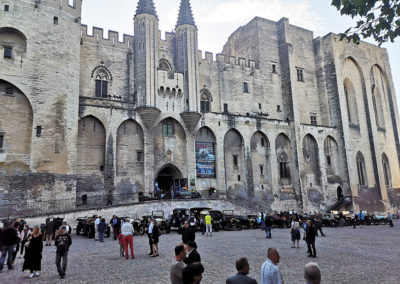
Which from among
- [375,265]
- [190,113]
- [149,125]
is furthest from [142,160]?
[375,265]

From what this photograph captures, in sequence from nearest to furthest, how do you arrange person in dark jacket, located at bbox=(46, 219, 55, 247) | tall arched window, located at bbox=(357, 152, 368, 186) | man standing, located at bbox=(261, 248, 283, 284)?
1. man standing, located at bbox=(261, 248, 283, 284)
2. person in dark jacket, located at bbox=(46, 219, 55, 247)
3. tall arched window, located at bbox=(357, 152, 368, 186)

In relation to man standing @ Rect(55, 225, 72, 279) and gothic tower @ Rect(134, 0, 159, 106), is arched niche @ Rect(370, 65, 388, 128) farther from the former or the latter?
man standing @ Rect(55, 225, 72, 279)

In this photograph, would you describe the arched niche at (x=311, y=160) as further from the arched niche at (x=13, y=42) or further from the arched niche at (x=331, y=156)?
the arched niche at (x=13, y=42)

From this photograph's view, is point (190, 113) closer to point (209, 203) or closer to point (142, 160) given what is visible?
point (142, 160)

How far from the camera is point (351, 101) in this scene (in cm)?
4256

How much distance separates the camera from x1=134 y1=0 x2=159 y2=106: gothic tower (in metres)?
28.2

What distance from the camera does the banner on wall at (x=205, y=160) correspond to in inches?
1196

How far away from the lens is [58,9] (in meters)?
25.0

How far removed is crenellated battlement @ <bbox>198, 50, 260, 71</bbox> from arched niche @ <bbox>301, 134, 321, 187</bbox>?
994 centimetres

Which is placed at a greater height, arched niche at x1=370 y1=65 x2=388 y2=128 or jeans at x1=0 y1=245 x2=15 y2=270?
arched niche at x1=370 y1=65 x2=388 y2=128

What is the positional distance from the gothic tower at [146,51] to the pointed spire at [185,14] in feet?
9.55

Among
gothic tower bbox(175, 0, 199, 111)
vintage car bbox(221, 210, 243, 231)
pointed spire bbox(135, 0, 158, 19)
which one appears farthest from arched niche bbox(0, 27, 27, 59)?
vintage car bbox(221, 210, 243, 231)

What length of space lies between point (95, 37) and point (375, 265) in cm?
2686

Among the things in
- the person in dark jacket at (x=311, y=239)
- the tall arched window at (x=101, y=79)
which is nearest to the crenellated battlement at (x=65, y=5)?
the tall arched window at (x=101, y=79)
